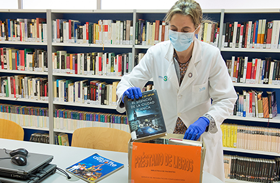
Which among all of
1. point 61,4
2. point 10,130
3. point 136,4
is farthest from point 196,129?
point 61,4

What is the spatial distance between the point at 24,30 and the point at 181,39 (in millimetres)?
2363

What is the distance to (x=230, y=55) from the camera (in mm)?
2590

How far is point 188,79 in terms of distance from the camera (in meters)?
1.42

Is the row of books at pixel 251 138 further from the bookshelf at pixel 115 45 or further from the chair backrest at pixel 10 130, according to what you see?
the chair backrest at pixel 10 130

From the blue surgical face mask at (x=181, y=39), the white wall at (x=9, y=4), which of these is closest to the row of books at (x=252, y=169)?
the blue surgical face mask at (x=181, y=39)

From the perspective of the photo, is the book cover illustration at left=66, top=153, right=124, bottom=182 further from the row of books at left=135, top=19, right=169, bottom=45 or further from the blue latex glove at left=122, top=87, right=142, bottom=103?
the row of books at left=135, top=19, right=169, bottom=45

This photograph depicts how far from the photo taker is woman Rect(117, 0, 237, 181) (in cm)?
129

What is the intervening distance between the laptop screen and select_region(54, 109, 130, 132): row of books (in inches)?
65.6

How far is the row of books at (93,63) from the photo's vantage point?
2.61m

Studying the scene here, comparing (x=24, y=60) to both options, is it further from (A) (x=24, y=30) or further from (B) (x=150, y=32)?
(B) (x=150, y=32)

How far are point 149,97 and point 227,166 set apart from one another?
191 cm

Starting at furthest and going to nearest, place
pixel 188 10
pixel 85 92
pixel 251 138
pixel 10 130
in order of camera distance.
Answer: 1. pixel 85 92
2. pixel 251 138
3. pixel 10 130
4. pixel 188 10

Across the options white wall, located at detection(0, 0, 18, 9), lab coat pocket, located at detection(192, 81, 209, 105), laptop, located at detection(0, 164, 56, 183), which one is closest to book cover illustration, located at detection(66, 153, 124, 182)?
laptop, located at detection(0, 164, 56, 183)

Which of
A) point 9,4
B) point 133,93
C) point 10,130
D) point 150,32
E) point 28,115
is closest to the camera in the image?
point 133,93
